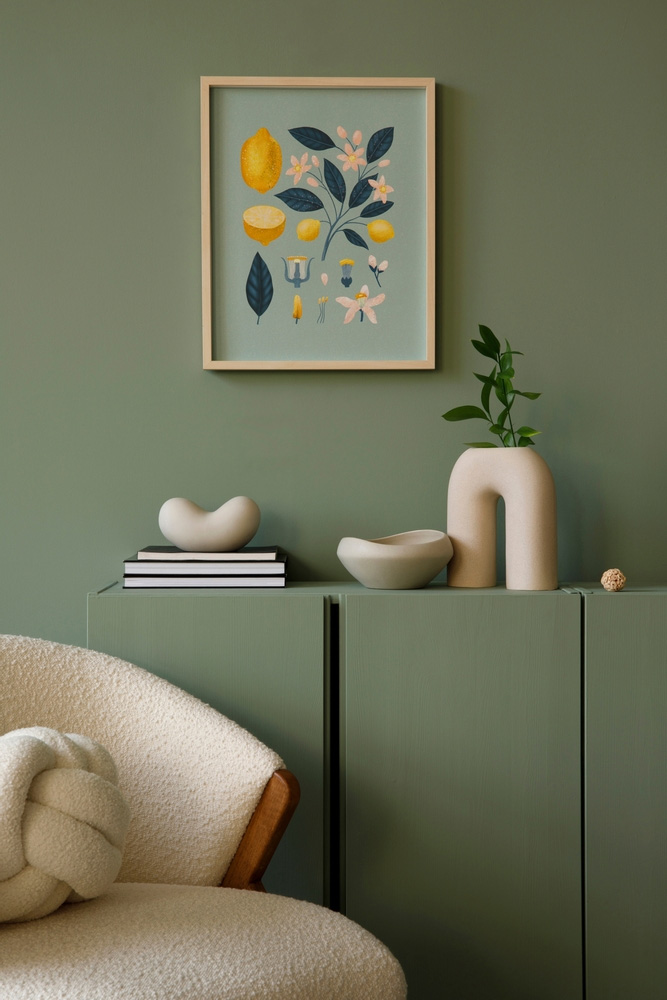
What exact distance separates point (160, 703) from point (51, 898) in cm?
35

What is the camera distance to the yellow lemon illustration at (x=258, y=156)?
171cm

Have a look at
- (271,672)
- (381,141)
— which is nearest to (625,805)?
(271,672)

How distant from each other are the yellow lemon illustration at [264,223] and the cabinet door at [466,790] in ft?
2.50

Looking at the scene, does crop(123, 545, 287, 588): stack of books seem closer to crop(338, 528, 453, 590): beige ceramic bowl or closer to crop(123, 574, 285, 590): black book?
crop(123, 574, 285, 590): black book

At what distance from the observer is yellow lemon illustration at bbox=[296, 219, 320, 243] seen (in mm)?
1722

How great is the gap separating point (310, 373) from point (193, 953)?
108 cm

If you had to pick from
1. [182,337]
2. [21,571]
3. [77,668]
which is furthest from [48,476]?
[77,668]

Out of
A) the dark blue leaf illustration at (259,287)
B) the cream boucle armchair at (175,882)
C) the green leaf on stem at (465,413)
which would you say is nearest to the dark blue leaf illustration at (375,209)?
the dark blue leaf illustration at (259,287)

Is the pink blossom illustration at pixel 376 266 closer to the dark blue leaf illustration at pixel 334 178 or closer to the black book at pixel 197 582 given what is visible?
the dark blue leaf illustration at pixel 334 178

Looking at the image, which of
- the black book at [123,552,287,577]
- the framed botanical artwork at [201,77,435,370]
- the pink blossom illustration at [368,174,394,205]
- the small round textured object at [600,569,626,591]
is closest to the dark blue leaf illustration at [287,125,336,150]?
the framed botanical artwork at [201,77,435,370]

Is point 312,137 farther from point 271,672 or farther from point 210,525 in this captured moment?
point 271,672

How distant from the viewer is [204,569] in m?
1.52

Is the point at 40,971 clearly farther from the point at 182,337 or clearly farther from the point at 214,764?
the point at 182,337

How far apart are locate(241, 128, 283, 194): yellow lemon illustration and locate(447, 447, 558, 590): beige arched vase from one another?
69 cm
